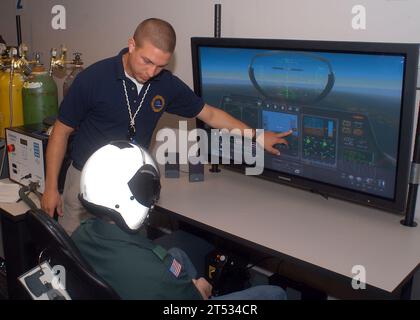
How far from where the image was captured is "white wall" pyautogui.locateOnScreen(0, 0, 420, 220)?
1.72 meters

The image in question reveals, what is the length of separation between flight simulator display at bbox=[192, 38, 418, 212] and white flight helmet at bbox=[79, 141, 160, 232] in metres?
0.71

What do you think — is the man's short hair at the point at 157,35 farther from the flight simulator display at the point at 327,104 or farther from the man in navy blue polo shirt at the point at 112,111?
the flight simulator display at the point at 327,104

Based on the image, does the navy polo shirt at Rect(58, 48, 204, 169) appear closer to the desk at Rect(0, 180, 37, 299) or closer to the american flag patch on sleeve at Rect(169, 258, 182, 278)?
the desk at Rect(0, 180, 37, 299)

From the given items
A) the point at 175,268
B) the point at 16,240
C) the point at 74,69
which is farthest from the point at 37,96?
the point at 175,268

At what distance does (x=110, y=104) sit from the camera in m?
1.87

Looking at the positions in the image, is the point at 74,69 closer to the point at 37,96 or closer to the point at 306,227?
the point at 37,96

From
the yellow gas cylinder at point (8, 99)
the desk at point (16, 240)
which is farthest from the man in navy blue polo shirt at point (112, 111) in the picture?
the yellow gas cylinder at point (8, 99)

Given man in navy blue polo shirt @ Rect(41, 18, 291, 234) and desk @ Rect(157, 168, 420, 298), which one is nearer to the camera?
desk @ Rect(157, 168, 420, 298)

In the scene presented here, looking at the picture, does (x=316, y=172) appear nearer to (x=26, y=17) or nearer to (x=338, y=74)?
(x=338, y=74)

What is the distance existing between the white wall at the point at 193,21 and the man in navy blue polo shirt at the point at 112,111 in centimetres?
44

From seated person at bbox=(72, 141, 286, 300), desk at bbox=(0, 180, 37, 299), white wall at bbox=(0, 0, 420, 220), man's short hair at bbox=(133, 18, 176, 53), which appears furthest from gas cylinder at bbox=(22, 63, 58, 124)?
seated person at bbox=(72, 141, 286, 300)

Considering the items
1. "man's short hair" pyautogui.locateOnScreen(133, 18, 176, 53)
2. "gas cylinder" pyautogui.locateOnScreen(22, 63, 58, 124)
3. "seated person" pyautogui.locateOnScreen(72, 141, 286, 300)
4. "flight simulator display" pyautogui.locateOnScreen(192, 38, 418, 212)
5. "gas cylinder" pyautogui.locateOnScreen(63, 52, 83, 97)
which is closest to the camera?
"seated person" pyautogui.locateOnScreen(72, 141, 286, 300)

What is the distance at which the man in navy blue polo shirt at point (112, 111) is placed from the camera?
1849 mm
